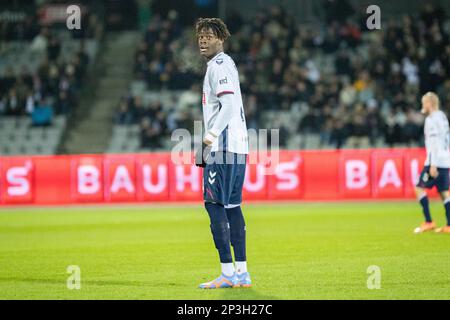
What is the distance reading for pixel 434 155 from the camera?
56.2 feet

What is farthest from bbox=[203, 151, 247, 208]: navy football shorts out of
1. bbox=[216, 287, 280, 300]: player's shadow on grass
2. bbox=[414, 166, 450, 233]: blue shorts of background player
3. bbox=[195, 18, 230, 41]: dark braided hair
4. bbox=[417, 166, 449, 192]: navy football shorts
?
bbox=[417, 166, 449, 192]: navy football shorts

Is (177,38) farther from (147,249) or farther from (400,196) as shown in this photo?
(147,249)

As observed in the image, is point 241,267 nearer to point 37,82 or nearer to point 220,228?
point 220,228

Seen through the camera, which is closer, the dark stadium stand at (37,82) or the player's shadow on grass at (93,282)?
the player's shadow on grass at (93,282)

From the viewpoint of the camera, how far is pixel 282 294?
32.5 feet

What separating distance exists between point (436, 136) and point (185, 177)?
385 inches

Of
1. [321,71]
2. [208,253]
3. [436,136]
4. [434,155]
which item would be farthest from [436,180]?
[321,71]

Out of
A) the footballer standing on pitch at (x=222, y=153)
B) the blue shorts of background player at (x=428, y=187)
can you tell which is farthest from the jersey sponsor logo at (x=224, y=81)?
the blue shorts of background player at (x=428, y=187)

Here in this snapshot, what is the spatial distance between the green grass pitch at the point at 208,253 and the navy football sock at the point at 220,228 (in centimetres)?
44

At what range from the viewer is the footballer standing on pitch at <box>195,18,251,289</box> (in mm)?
10375

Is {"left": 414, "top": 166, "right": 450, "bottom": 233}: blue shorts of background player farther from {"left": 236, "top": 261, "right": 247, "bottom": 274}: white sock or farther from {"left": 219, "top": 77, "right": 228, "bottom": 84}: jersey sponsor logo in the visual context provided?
{"left": 219, "top": 77, "right": 228, "bottom": 84}: jersey sponsor logo

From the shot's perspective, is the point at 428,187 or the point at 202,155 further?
the point at 428,187

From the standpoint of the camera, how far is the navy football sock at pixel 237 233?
1063 centimetres

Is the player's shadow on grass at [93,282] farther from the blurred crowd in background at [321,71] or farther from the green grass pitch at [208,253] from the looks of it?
the blurred crowd in background at [321,71]
